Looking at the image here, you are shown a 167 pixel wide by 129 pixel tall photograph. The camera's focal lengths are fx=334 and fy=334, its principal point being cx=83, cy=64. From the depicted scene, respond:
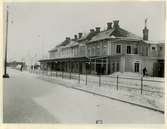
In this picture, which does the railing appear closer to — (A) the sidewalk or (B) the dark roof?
(A) the sidewalk

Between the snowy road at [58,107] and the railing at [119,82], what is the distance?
56 millimetres

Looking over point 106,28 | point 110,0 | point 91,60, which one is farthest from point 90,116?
point 110,0

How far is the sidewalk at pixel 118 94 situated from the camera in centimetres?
119

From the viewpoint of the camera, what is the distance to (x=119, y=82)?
1.23 meters

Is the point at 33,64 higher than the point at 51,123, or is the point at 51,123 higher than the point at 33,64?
the point at 33,64

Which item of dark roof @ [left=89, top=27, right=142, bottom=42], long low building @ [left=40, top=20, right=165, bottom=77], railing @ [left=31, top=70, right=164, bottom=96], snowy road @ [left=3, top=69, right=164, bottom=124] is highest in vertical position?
dark roof @ [left=89, top=27, right=142, bottom=42]

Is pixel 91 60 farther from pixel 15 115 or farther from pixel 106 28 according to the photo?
pixel 15 115

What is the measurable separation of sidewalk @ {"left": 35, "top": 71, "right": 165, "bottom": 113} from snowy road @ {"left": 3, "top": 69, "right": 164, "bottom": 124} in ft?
0.06

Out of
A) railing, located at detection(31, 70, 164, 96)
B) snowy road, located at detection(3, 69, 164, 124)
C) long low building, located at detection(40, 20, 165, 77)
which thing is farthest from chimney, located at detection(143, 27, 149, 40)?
snowy road, located at detection(3, 69, 164, 124)

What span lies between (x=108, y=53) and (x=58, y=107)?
0.27m

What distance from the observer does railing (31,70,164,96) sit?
1.20m
